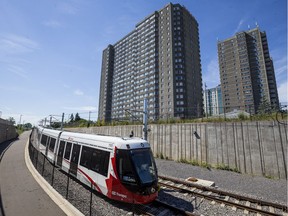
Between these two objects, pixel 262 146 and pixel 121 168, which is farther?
pixel 262 146

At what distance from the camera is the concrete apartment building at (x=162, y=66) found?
225 ft

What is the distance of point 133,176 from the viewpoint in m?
6.33

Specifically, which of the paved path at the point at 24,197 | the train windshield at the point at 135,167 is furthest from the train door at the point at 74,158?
the train windshield at the point at 135,167

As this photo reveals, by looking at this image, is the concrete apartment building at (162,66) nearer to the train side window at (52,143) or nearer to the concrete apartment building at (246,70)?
the concrete apartment building at (246,70)

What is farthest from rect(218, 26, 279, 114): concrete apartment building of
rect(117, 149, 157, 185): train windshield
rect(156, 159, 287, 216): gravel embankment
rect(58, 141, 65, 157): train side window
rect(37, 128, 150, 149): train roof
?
rect(117, 149, 157, 185): train windshield

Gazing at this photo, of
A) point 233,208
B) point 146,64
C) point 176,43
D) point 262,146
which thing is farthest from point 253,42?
point 233,208

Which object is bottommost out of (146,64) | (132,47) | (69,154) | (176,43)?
(69,154)

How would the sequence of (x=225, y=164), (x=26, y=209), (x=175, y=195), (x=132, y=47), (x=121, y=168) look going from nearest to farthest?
(x=26, y=209) → (x=121, y=168) → (x=175, y=195) → (x=225, y=164) → (x=132, y=47)

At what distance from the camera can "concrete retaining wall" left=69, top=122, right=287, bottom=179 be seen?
1117 centimetres

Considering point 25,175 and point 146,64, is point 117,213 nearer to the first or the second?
point 25,175

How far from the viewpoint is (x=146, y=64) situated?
80500mm

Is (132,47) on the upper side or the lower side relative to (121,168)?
upper

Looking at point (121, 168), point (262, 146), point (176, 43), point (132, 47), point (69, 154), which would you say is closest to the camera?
point (121, 168)

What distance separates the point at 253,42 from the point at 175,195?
118100mm
